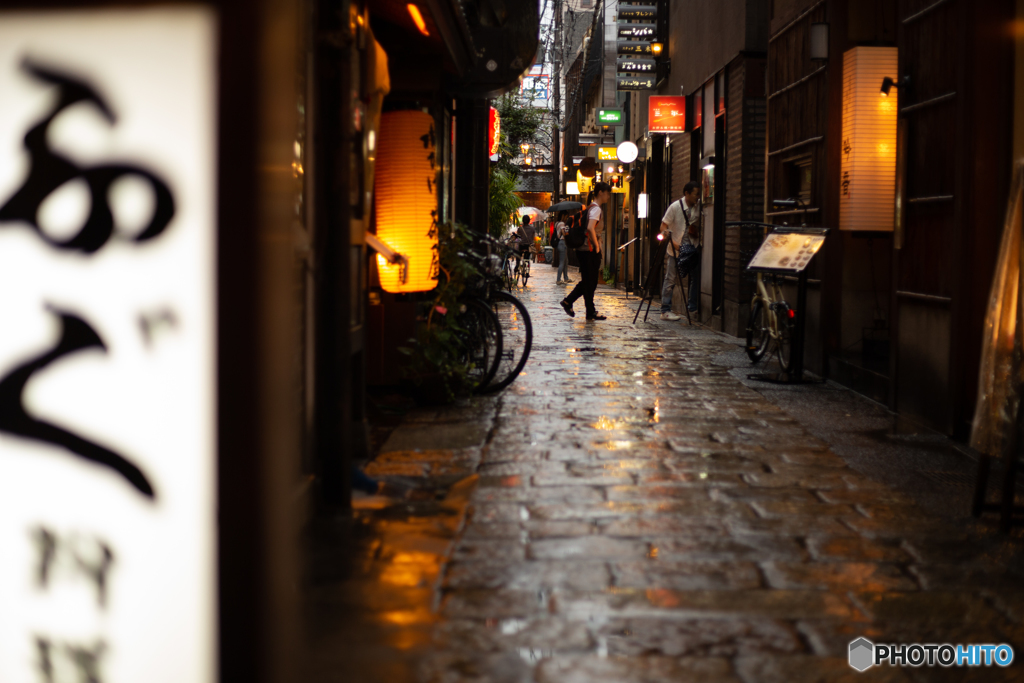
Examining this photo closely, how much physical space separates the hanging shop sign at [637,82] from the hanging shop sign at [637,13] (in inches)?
55.3

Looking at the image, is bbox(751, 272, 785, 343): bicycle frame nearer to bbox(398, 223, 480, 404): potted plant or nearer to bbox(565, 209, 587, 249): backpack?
bbox(398, 223, 480, 404): potted plant

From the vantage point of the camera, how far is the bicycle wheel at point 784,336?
31.5ft

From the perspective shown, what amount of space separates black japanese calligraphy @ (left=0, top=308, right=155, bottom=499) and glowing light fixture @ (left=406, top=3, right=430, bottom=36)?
600 cm

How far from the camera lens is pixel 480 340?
8.45 meters

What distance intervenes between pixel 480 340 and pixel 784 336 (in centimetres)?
317

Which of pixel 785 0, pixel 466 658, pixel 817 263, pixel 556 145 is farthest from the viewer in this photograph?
pixel 556 145

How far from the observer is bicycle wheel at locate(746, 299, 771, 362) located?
33.4 feet

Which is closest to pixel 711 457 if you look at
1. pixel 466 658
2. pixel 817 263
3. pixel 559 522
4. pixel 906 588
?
pixel 559 522

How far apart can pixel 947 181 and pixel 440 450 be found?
12.8ft

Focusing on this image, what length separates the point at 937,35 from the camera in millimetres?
7039

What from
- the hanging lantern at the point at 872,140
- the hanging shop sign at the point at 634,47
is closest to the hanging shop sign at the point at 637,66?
the hanging shop sign at the point at 634,47

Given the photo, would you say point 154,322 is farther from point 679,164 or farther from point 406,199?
point 679,164

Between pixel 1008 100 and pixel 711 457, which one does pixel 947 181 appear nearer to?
pixel 1008 100

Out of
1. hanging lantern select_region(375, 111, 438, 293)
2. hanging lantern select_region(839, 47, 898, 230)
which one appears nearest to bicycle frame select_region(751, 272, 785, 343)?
hanging lantern select_region(839, 47, 898, 230)
